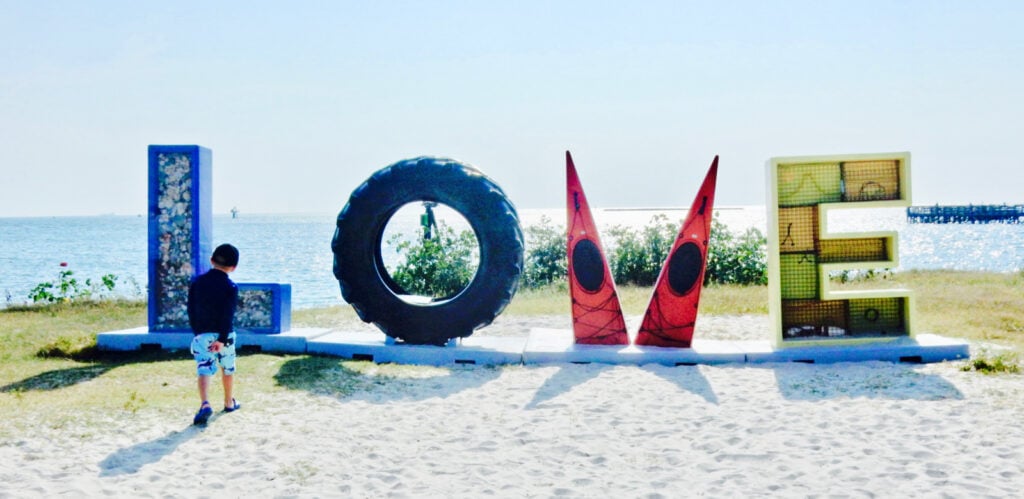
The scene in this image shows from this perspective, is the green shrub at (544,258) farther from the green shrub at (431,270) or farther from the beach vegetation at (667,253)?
the green shrub at (431,270)

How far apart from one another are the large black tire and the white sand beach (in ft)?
4.12

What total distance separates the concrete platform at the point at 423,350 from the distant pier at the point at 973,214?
219ft

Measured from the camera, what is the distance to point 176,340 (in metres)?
9.26

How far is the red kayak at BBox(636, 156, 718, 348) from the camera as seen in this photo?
27.3ft

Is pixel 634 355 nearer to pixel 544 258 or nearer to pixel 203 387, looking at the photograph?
pixel 203 387

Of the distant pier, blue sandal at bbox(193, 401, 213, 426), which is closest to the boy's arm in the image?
blue sandal at bbox(193, 401, 213, 426)

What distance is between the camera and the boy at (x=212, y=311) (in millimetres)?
6016

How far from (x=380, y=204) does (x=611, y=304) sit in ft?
9.22

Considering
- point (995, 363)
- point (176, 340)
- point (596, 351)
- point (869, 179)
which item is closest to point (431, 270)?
point (176, 340)

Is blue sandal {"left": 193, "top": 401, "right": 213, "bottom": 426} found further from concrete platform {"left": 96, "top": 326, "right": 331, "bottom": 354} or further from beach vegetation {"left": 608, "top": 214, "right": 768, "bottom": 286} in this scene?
beach vegetation {"left": 608, "top": 214, "right": 768, "bottom": 286}

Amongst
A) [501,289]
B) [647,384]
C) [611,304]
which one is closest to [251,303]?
[501,289]

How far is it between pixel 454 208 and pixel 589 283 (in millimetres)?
1724

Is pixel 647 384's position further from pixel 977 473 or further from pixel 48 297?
pixel 48 297

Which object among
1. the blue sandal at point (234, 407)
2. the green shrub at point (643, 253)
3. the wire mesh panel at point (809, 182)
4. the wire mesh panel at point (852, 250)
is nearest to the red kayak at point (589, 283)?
the wire mesh panel at point (809, 182)
